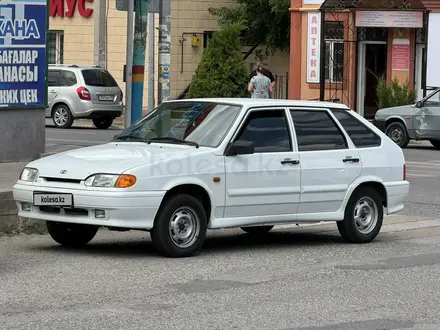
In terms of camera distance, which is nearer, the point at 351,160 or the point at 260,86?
the point at 351,160

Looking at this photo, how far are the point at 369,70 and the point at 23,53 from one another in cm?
2011

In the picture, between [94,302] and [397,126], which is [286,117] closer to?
[94,302]

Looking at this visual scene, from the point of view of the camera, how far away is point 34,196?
1109 cm

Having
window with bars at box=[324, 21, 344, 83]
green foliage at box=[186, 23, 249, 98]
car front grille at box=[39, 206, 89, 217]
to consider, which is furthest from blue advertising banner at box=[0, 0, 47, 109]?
window with bars at box=[324, 21, 344, 83]

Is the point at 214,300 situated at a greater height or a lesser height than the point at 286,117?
lesser

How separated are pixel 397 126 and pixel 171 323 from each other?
63.7 ft

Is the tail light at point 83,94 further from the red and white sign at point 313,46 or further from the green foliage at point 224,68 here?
the red and white sign at point 313,46

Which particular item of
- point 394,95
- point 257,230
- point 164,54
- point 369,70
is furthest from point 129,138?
point 369,70

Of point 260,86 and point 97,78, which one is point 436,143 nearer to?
point 260,86

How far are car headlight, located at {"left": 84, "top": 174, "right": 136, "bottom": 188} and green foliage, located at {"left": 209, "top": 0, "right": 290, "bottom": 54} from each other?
2949 cm

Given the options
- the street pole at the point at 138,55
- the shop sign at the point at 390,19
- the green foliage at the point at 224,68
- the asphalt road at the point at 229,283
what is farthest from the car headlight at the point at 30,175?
the shop sign at the point at 390,19

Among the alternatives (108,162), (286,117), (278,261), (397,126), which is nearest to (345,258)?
(278,261)

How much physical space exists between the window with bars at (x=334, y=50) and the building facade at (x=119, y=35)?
5457mm

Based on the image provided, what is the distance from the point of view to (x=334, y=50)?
3547 cm
